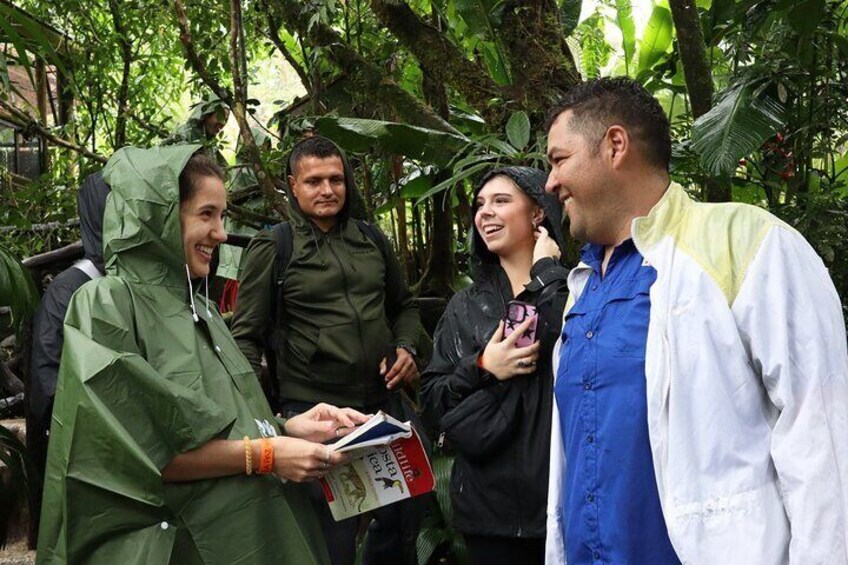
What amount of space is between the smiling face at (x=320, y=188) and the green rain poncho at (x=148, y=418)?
5.06 ft

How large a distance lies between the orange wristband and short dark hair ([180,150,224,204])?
771mm

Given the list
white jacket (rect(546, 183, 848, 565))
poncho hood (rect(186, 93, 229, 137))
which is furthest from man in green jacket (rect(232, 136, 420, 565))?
poncho hood (rect(186, 93, 229, 137))

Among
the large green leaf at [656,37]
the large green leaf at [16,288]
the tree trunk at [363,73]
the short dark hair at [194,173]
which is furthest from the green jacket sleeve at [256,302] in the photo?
the large green leaf at [656,37]

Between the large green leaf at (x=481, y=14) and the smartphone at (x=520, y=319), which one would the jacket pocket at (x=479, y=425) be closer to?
the smartphone at (x=520, y=319)

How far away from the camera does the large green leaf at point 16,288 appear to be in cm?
370

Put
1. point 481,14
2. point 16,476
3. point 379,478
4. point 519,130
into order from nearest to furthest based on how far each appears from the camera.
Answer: point 379,478, point 16,476, point 519,130, point 481,14

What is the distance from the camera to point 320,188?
177 inches

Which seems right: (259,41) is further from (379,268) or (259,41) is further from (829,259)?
(829,259)

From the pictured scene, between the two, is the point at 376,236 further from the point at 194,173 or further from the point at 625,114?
the point at 625,114

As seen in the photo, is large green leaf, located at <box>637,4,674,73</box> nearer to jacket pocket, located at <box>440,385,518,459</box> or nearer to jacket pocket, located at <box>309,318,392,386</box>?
jacket pocket, located at <box>309,318,392,386</box>

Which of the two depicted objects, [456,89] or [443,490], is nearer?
[443,490]

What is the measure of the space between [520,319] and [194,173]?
1.16 metres

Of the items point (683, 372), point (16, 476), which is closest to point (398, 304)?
point (16, 476)

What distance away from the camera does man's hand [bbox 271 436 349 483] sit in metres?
2.80
